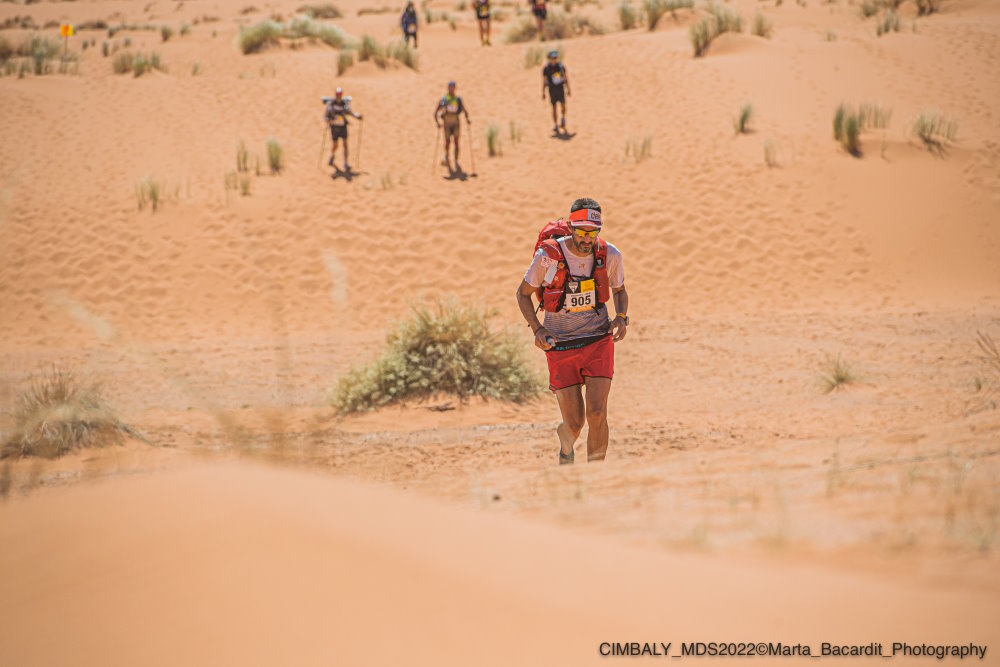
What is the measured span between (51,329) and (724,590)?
14093 millimetres

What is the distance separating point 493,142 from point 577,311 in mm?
13856

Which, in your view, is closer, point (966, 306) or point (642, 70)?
point (966, 306)

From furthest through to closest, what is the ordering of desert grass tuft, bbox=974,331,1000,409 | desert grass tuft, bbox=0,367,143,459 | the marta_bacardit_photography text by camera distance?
1. desert grass tuft, bbox=974,331,1000,409
2. desert grass tuft, bbox=0,367,143,459
3. the marta_bacardit_photography text

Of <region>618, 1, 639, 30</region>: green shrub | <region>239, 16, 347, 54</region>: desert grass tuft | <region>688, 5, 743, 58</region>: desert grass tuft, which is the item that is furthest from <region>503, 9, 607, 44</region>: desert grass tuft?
<region>239, 16, 347, 54</region>: desert grass tuft

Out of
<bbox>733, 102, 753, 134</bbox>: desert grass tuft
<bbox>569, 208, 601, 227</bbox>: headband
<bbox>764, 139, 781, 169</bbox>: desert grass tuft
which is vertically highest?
<bbox>733, 102, 753, 134</bbox>: desert grass tuft

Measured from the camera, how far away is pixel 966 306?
44.2ft

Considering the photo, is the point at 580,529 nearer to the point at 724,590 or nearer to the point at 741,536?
the point at 741,536

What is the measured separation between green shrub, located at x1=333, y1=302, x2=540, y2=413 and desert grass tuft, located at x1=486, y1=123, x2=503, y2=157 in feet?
32.3

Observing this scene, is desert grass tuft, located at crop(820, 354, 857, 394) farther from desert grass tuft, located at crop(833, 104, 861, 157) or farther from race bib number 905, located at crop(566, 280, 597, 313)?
desert grass tuft, located at crop(833, 104, 861, 157)

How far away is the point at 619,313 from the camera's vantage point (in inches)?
227

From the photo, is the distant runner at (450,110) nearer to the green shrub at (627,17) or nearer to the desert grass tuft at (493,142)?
the desert grass tuft at (493,142)

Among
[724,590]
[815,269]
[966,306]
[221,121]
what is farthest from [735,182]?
[724,590]

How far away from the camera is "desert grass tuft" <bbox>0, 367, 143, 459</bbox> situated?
699 cm

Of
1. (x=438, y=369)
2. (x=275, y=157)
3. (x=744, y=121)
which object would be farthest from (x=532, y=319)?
(x=744, y=121)
